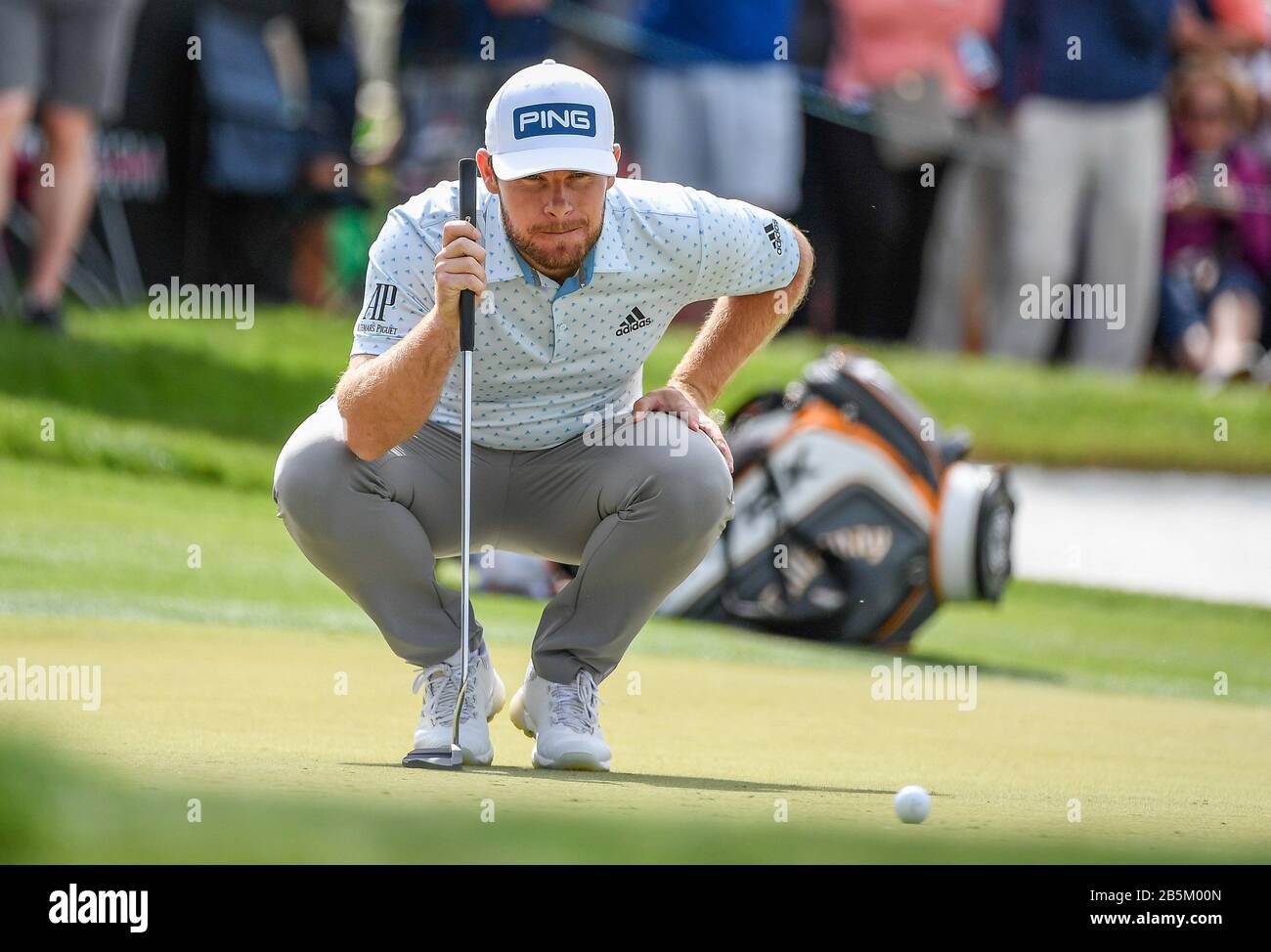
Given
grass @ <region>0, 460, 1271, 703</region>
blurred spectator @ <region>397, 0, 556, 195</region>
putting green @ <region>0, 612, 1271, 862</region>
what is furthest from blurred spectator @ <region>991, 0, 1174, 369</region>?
putting green @ <region>0, 612, 1271, 862</region>

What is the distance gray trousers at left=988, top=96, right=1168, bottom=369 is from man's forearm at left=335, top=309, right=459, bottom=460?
846cm

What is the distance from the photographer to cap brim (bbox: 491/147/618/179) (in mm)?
4555

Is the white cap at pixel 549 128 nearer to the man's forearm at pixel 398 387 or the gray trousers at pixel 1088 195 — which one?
the man's forearm at pixel 398 387

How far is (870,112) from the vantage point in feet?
41.8

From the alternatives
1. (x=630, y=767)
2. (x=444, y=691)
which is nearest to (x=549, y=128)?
(x=444, y=691)

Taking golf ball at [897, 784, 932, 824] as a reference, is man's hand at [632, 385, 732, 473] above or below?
above

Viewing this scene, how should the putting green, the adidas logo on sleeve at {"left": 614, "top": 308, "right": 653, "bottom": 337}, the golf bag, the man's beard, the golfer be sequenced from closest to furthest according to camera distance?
the putting green → the golfer → the man's beard → the adidas logo on sleeve at {"left": 614, "top": 308, "right": 653, "bottom": 337} → the golf bag

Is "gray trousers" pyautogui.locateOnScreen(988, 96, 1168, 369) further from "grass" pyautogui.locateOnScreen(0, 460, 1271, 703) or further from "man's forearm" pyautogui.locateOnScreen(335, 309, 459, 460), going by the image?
"man's forearm" pyautogui.locateOnScreen(335, 309, 459, 460)

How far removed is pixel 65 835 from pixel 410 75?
36.5 feet

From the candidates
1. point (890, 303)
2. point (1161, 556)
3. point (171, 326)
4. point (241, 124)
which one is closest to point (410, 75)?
point (241, 124)

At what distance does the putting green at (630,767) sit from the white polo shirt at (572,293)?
30.7 inches

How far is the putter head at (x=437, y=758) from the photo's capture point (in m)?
4.51

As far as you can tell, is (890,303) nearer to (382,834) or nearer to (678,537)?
(678,537)

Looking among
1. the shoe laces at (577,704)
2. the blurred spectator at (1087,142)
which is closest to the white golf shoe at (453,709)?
the shoe laces at (577,704)
